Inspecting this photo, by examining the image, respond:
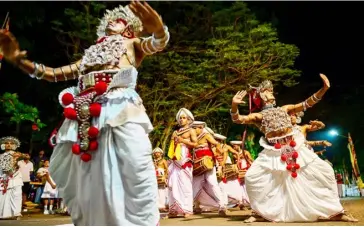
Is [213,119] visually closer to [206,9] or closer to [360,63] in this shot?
[206,9]

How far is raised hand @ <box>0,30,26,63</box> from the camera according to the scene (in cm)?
351

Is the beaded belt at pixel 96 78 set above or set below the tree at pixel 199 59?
below

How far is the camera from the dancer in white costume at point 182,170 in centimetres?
766

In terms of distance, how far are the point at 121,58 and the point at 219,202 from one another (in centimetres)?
458

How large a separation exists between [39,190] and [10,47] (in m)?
10.5

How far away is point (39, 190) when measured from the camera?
13258mm

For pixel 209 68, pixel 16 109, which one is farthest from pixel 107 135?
pixel 209 68

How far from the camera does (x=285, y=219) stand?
6.04 meters

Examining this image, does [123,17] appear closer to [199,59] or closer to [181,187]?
[181,187]

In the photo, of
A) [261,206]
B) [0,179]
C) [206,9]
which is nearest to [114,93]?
[261,206]

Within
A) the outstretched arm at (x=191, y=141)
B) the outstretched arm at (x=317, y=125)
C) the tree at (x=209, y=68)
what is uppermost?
the tree at (x=209, y=68)

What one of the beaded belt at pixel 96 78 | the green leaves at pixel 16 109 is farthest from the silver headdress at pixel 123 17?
the green leaves at pixel 16 109

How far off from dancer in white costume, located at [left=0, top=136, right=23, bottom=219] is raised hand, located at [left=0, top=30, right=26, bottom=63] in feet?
22.3

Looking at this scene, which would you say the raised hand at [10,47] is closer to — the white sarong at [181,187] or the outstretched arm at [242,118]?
the outstretched arm at [242,118]
